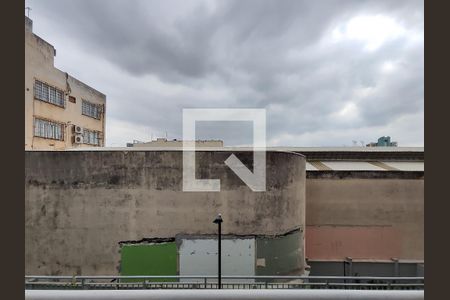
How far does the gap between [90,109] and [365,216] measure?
79.7 ft

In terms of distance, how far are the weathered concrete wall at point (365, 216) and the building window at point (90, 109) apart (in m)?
20.3

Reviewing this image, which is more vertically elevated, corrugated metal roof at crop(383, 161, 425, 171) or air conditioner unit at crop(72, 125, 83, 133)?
air conditioner unit at crop(72, 125, 83, 133)

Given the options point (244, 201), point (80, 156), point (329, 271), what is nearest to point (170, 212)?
point (244, 201)

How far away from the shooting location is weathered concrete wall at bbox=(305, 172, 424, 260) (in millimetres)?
13484

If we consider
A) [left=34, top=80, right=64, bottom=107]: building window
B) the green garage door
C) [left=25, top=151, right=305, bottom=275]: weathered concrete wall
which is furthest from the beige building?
the green garage door

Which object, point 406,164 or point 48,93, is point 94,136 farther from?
point 406,164

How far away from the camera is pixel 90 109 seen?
77.0 feet

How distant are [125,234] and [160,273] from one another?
204 centimetres

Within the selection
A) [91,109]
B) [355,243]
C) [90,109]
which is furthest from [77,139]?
[355,243]

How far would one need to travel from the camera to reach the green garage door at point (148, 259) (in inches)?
372

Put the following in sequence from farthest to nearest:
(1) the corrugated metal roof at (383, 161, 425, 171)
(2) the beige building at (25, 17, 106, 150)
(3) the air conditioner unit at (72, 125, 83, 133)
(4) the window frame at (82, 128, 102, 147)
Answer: (4) the window frame at (82, 128, 102, 147)
(3) the air conditioner unit at (72, 125, 83, 133)
(1) the corrugated metal roof at (383, 161, 425, 171)
(2) the beige building at (25, 17, 106, 150)

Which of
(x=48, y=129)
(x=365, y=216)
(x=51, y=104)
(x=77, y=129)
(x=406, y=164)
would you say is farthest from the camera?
(x=77, y=129)

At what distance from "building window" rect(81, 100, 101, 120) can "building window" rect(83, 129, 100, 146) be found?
157 centimetres

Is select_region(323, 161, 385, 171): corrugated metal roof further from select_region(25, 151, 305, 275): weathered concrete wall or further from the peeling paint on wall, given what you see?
select_region(25, 151, 305, 275): weathered concrete wall
